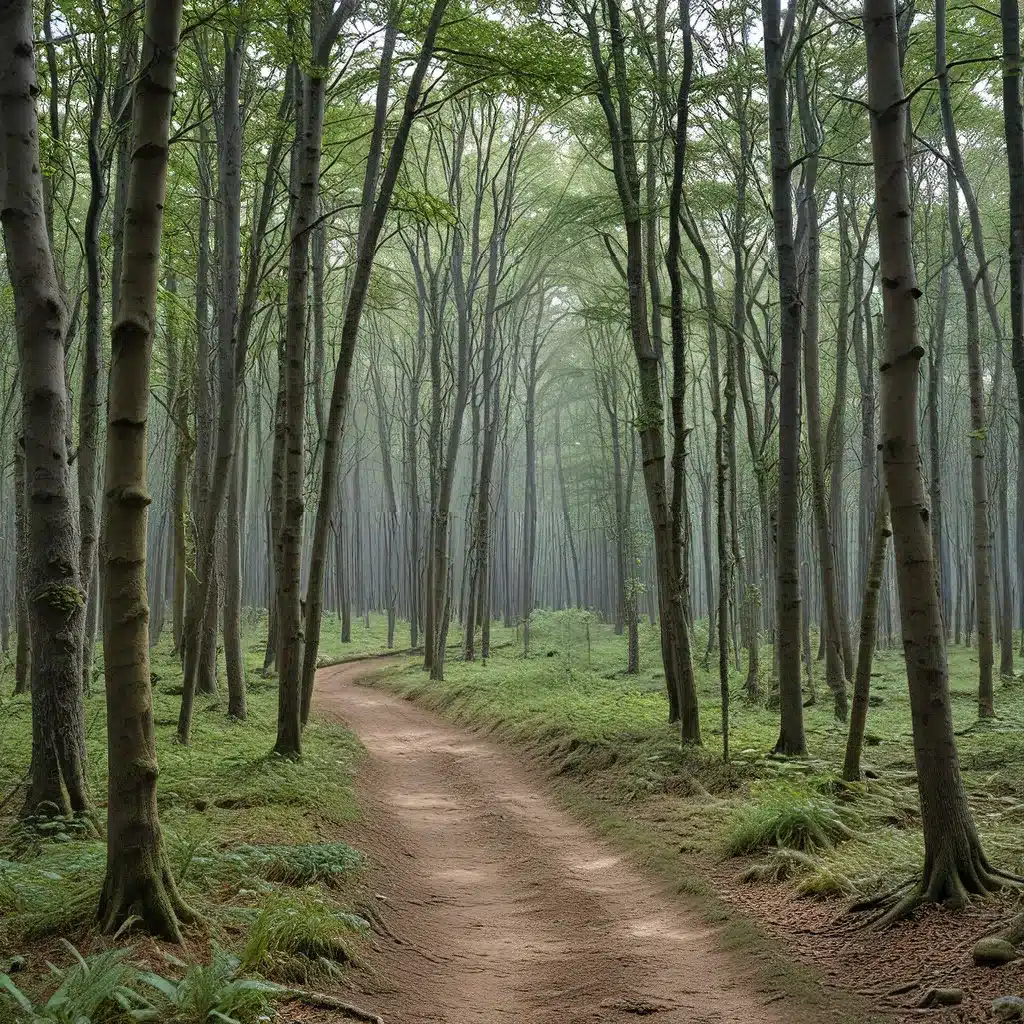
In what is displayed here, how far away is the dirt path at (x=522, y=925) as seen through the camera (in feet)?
12.7

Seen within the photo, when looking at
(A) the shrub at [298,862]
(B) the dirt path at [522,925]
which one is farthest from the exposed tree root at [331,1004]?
(A) the shrub at [298,862]

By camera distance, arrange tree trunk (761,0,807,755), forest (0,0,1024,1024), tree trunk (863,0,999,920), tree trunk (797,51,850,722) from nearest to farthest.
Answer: forest (0,0,1024,1024), tree trunk (863,0,999,920), tree trunk (761,0,807,755), tree trunk (797,51,850,722)

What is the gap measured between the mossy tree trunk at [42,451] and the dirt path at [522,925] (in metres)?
2.16

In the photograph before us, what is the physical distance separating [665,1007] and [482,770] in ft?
19.8

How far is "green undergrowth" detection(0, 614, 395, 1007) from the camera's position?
144 inches

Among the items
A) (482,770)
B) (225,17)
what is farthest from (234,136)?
(482,770)

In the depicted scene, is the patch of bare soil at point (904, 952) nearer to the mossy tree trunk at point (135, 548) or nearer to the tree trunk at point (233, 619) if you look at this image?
the mossy tree trunk at point (135, 548)

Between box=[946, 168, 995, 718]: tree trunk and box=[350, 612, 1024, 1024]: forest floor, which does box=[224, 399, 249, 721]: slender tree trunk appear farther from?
box=[946, 168, 995, 718]: tree trunk

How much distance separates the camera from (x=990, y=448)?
69.8 feet

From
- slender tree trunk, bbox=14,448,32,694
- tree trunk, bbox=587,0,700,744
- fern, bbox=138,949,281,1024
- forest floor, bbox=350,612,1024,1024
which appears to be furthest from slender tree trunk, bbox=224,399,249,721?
fern, bbox=138,949,281,1024

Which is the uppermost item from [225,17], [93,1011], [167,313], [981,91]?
[981,91]

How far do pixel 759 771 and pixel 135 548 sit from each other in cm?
586

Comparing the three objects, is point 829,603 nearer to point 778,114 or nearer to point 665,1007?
point 778,114

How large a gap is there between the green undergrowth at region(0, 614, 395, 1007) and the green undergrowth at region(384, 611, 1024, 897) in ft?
8.33
